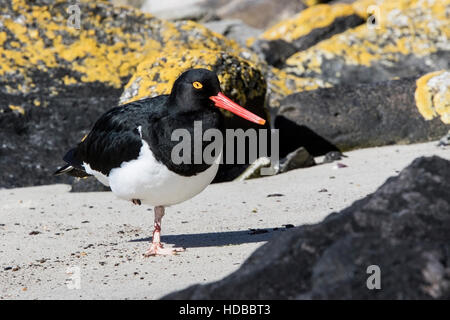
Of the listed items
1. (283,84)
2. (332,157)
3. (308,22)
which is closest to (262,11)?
(308,22)

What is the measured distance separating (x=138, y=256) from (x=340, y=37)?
7544 mm

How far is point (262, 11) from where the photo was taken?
22609mm

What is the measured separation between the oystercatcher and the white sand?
42 centimetres

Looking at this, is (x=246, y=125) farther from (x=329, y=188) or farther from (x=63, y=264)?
(x=63, y=264)

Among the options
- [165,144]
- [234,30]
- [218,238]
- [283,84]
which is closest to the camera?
[165,144]

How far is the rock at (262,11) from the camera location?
2203 cm

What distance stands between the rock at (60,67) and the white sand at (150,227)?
0.58 m

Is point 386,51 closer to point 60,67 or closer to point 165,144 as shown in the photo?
point 60,67

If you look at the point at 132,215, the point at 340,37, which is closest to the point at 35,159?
the point at 132,215

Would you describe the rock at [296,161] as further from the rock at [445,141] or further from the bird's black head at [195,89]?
the bird's black head at [195,89]

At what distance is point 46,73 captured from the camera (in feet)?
29.2

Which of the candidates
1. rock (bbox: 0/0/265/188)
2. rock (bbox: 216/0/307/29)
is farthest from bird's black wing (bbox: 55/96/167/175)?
rock (bbox: 216/0/307/29)

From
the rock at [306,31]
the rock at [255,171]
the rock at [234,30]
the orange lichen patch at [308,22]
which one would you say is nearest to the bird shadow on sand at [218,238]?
the rock at [255,171]

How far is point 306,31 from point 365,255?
11242 mm
